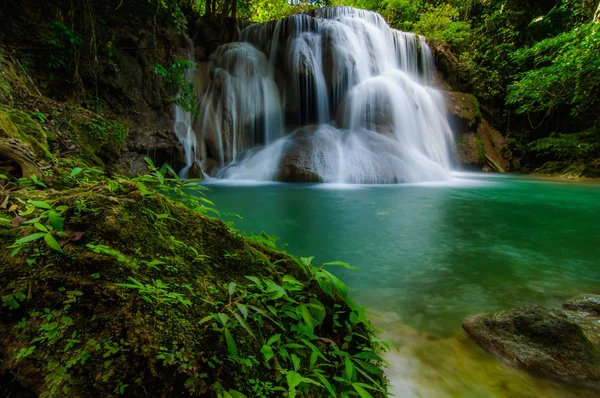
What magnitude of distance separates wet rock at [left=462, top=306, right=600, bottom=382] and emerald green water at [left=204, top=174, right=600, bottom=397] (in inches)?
3.8

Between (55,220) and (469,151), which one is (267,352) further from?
(469,151)

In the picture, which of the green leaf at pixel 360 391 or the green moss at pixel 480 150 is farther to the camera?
the green moss at pixel 480 150

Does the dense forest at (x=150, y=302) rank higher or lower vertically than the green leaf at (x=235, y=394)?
higher

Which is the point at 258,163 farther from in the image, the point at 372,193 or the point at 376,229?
the point at 376,229

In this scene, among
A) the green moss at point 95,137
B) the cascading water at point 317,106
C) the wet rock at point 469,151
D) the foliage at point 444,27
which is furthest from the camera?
the foliage at point 444,27

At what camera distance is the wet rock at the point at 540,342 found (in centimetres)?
187

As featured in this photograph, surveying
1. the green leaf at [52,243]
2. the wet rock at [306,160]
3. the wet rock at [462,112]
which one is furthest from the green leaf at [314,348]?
the wet rock at [462,112]

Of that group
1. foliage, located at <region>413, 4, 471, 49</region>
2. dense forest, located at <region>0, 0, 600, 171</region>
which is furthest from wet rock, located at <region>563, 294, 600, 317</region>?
foliage, located at <region>413, 4, 471, 49</region>

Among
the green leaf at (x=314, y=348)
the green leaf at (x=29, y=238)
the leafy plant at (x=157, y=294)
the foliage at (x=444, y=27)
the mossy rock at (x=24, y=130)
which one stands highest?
the foliage at (x=444, y=27)

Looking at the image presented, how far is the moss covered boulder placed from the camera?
0.80 metres

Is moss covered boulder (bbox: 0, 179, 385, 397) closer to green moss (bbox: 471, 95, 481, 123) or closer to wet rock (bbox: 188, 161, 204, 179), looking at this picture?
wet rock (bbox: 188, 161, 204, 179)

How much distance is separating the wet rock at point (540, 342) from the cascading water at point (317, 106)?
8.48 metres

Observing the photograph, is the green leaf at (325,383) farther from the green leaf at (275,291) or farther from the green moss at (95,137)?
the green moss at (95,137)

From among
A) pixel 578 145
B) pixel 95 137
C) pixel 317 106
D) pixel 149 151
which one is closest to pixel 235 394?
pixel 95 137
